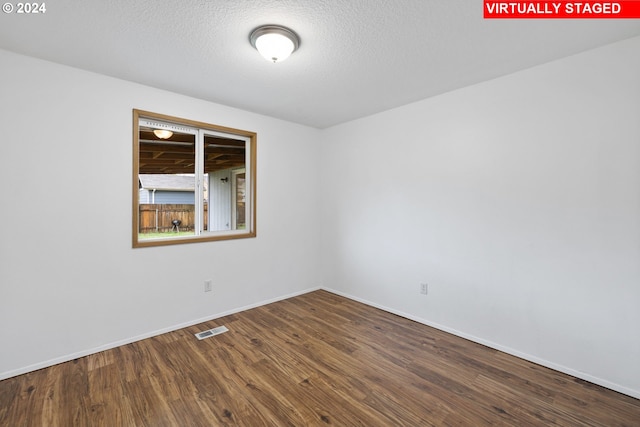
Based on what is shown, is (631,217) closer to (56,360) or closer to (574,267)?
(574,267)

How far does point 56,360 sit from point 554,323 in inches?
163

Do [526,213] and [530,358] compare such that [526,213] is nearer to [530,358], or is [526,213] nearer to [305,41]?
[530,358]

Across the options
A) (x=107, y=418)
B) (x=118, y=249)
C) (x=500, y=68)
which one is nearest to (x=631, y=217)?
(x=500, y=68)

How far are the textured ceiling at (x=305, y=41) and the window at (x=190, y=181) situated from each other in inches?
20.9

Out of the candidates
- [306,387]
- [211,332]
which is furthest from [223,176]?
[306,387]

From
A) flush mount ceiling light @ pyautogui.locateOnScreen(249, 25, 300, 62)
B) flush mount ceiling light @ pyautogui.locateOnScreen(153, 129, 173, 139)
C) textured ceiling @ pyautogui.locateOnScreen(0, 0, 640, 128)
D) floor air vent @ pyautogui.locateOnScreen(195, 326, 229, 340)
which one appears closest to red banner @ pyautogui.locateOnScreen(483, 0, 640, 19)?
textured ceiling @ pyautogui.locateOnScreen(0, 0, 640, 128)

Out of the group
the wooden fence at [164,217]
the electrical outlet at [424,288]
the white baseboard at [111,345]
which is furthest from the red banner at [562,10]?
the white baseboard at [111,345]

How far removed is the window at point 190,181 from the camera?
284cm

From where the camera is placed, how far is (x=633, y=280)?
1951 millimetres

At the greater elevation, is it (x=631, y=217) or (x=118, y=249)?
(x=631, y=217)

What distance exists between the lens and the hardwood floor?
5.68 feet

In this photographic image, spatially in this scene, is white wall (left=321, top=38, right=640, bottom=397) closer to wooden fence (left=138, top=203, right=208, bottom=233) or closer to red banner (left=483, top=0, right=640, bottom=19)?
red banner (left=483, top=0, right=640, bottom=19)

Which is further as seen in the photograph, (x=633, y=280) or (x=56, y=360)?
(x=56, y=360)

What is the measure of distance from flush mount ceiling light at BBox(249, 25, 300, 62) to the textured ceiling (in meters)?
0.05
